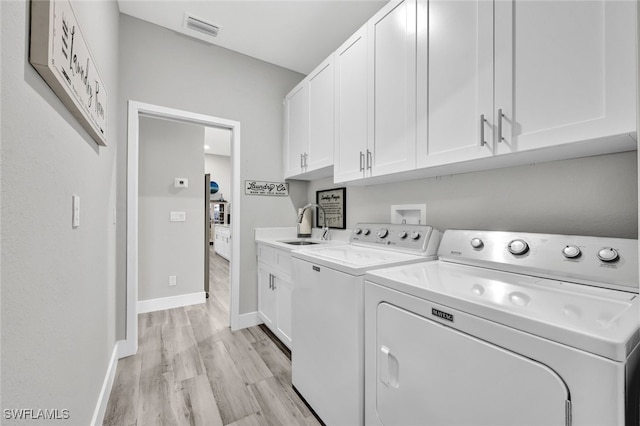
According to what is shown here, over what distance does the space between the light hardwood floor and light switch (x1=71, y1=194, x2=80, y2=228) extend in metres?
1.17

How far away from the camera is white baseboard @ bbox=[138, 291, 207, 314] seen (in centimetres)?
303

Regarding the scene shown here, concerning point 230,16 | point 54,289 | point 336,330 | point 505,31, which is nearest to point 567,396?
point 336,330

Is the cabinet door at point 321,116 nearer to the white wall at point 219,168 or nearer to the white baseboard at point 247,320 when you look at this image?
the white baseboard at point 247,320

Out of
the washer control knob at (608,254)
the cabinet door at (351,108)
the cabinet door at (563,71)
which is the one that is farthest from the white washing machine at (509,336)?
the cabinet door at (351,108)

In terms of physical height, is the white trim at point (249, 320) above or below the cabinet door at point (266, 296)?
below

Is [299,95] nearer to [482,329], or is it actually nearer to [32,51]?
[32,51]

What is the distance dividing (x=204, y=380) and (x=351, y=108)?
215cm

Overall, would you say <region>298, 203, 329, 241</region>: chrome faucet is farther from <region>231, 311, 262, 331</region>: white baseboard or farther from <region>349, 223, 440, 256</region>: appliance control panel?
<region>231, 311, 262, 331</region>: white baseboard

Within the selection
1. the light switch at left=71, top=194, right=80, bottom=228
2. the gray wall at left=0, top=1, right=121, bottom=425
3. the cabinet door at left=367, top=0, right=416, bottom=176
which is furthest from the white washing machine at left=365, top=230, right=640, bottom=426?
the light switch at left=71, top=194, right=80, bottom=228

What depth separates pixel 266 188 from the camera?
284 cm

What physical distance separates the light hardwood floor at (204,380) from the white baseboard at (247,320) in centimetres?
7

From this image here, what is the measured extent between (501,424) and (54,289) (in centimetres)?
135

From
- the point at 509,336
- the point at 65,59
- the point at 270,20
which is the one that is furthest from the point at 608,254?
the point at 270,20

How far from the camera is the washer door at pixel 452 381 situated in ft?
2.11
